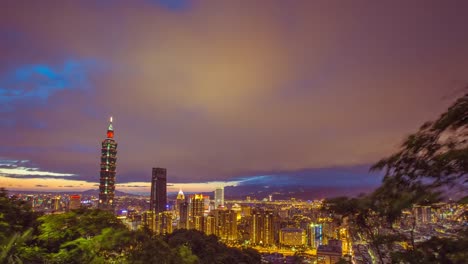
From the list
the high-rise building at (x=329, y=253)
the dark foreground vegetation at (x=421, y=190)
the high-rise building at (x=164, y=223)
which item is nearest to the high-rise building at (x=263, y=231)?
the high-rise building at (x=164, y=223)

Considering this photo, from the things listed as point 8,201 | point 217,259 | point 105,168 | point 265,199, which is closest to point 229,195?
point 265,199

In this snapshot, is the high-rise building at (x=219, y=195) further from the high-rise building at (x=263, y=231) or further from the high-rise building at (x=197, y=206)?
the high-rise building at (x=263, y=231)

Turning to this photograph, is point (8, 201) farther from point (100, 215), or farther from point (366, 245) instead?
point (366, 245)

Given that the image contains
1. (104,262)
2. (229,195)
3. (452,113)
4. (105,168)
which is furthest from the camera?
(229,195)

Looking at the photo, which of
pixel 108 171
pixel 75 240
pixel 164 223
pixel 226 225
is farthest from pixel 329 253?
pixel 108 171

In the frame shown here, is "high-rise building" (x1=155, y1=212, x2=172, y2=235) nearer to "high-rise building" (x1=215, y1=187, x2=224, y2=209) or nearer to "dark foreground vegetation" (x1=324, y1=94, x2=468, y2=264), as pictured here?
"high-rise building" (x1=215, y1=187, x2=224, y2=209)

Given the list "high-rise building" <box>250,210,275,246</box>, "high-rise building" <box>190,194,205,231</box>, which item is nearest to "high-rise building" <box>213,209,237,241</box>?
"high-rise building" <box>250,210,275,246</box>
